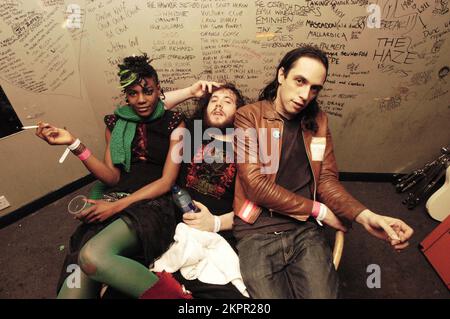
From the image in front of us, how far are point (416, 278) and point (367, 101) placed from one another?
1371 millimetres

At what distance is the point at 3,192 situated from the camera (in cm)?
233

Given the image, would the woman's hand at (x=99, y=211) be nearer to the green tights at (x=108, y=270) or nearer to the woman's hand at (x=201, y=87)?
the green tights at (x=108, y=270)

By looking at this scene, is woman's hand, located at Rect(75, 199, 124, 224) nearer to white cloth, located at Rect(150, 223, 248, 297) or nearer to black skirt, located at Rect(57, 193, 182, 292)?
black skirt, located at Rect(57, 193, 182, 292)

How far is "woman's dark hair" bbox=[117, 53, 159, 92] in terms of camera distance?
65.4 inches

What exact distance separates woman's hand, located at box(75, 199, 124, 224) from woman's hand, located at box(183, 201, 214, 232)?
1.29ft

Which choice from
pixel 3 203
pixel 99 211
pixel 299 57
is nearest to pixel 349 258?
pixel 299 57

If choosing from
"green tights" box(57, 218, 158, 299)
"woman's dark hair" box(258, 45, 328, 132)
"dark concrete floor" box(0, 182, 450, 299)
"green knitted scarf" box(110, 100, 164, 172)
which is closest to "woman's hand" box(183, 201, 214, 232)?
"green tights" box(57, 218, 158, 299)

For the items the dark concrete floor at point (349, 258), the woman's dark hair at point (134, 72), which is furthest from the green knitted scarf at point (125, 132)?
the dark concrete floor at point (349, 258)

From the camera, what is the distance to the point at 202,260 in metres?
1.49

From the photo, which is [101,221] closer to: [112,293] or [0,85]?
[112,293]

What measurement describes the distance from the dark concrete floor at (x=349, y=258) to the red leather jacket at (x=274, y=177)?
761 mm

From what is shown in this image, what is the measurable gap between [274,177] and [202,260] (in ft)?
1.95
